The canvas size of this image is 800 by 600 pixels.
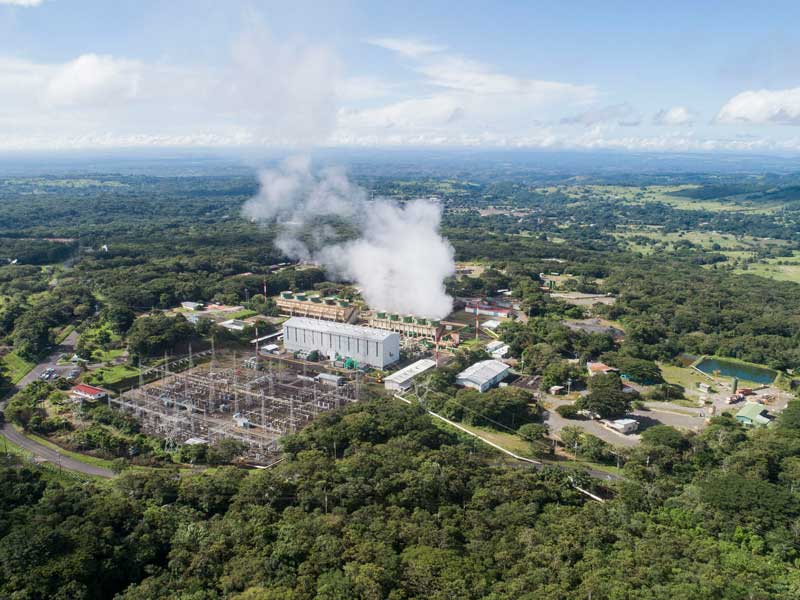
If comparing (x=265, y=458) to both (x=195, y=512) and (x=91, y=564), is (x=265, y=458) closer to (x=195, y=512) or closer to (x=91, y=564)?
(x=195, y=512)

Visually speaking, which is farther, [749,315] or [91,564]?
[749,315]

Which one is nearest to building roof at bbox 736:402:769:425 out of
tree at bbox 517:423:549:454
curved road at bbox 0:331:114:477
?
tree at bbox 517:423:549:454

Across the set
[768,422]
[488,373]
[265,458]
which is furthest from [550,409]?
[265,458]

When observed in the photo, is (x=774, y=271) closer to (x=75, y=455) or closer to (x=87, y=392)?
(x=87, y=392)

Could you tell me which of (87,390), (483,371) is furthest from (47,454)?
(483,371)

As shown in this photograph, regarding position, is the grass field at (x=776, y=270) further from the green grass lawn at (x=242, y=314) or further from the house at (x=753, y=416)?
the green grass lawn at (x=242, y=314)

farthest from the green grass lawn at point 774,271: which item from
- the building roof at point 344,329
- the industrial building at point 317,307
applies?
the building roof at point 344,329
